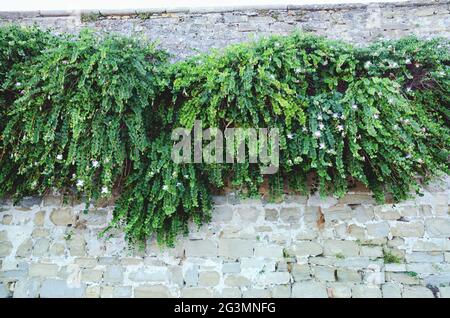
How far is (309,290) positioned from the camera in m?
4.24

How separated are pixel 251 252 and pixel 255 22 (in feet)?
9.08

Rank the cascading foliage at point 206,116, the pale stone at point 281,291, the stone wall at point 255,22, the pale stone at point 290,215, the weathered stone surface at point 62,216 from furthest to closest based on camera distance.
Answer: the stone wall at point 255,22 < the weathered stone surface at point 62,216 < the pale stone at point 290,215 < the pale stone at point 281,291 < the cascading foliage at point 206,116

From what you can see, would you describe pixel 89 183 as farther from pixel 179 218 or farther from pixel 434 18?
pixel 434 18

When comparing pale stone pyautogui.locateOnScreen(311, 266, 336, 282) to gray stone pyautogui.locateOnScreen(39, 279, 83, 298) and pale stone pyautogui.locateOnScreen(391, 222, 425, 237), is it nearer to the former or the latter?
pale stone pyautogui.locateOnScreen(391, 222, 425, 237)

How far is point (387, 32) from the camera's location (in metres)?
5.35

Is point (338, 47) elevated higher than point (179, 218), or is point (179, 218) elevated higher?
point (338, 47)

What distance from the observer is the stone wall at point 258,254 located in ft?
14.1

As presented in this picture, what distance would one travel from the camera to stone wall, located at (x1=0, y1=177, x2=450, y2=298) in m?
4.29

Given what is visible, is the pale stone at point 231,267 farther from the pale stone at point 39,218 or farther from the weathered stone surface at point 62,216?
the pale stone at point 39,218

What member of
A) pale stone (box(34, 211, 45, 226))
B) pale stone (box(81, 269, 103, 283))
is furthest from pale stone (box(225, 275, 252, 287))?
pale stone (box(34, 211, 45, 226))

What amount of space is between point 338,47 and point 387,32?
120cm

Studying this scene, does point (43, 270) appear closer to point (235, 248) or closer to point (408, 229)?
point (235, 248)

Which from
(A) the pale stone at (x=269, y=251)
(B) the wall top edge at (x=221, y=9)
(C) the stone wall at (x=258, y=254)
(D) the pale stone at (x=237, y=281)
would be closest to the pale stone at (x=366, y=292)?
(C) the stone wall at (x=258, y=254)
